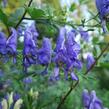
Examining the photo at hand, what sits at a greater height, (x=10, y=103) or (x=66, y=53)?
(x=66, y=53)

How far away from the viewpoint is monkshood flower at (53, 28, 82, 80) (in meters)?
1.74

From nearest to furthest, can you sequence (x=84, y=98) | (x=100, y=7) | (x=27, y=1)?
(x=100, y=7)
(x=27, y=1)
(x=84, y=98)

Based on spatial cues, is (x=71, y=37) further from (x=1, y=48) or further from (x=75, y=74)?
(x=1, y=48)

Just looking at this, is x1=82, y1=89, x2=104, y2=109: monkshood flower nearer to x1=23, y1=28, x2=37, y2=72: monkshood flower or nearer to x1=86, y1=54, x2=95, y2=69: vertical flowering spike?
x1=86, y1=54, x2=95, y2=69: vertical flowering spike

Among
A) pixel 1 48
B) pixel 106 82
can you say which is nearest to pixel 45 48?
pixel 1 48

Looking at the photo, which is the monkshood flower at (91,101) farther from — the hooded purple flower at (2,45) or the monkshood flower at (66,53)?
the hooded purple flower at (2,45)

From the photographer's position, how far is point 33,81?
2576 millimetres

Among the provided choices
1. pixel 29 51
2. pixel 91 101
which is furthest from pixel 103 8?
pixel 91 101

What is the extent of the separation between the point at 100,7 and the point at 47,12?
9.1 inches

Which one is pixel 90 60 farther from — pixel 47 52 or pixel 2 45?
pixel 2 45

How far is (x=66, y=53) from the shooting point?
1758 mm

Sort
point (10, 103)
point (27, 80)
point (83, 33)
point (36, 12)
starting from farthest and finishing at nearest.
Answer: point (27, 80)
point (83, 33)
point (10, 103)
point (36, 12)

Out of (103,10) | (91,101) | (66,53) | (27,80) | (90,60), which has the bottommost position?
(91,101)

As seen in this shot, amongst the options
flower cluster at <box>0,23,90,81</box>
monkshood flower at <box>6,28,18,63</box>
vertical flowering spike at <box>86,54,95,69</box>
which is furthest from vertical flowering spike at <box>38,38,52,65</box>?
vertical flowering spike at <box>86,54,95,69</box>
